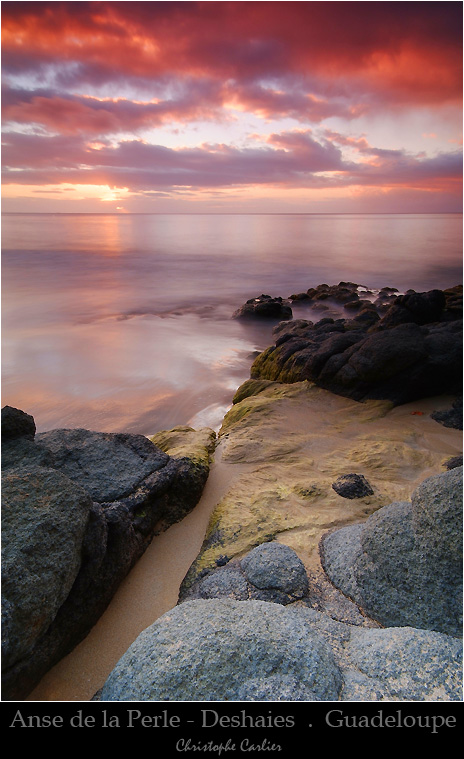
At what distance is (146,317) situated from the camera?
650 inches

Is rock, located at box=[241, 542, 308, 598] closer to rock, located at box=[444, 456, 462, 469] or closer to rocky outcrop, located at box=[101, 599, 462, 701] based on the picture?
rocky outcrop, located at box=[101, 599, 462, 701]

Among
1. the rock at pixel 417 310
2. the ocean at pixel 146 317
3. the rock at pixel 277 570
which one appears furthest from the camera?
the rock at pixel 417 310

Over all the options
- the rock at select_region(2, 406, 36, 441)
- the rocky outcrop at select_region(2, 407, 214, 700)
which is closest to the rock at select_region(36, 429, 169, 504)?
the rocky outcrop at select_region(2, 407, 214, 700)

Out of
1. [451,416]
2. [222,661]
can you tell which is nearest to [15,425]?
[222,661]

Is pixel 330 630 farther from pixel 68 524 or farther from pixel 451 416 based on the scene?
pixel 451 416

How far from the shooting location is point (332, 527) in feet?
12.5

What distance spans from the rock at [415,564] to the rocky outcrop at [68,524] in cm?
170

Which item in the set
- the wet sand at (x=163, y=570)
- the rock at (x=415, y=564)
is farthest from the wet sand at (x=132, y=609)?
the rock at (x=415, y=564)

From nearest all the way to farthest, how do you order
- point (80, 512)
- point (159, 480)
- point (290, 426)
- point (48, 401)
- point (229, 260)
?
1. point (80, 512)
2. point (159, 480)
3. point (290, 426)
4. point (48, 401)
5. point (229, 260)

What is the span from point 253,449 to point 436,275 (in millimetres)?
24424

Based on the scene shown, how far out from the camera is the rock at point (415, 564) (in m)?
2.63

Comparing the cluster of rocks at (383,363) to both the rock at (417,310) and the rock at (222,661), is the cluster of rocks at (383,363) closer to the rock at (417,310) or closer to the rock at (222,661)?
the rock at (417,310)

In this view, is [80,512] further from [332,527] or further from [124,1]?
[124,1]
